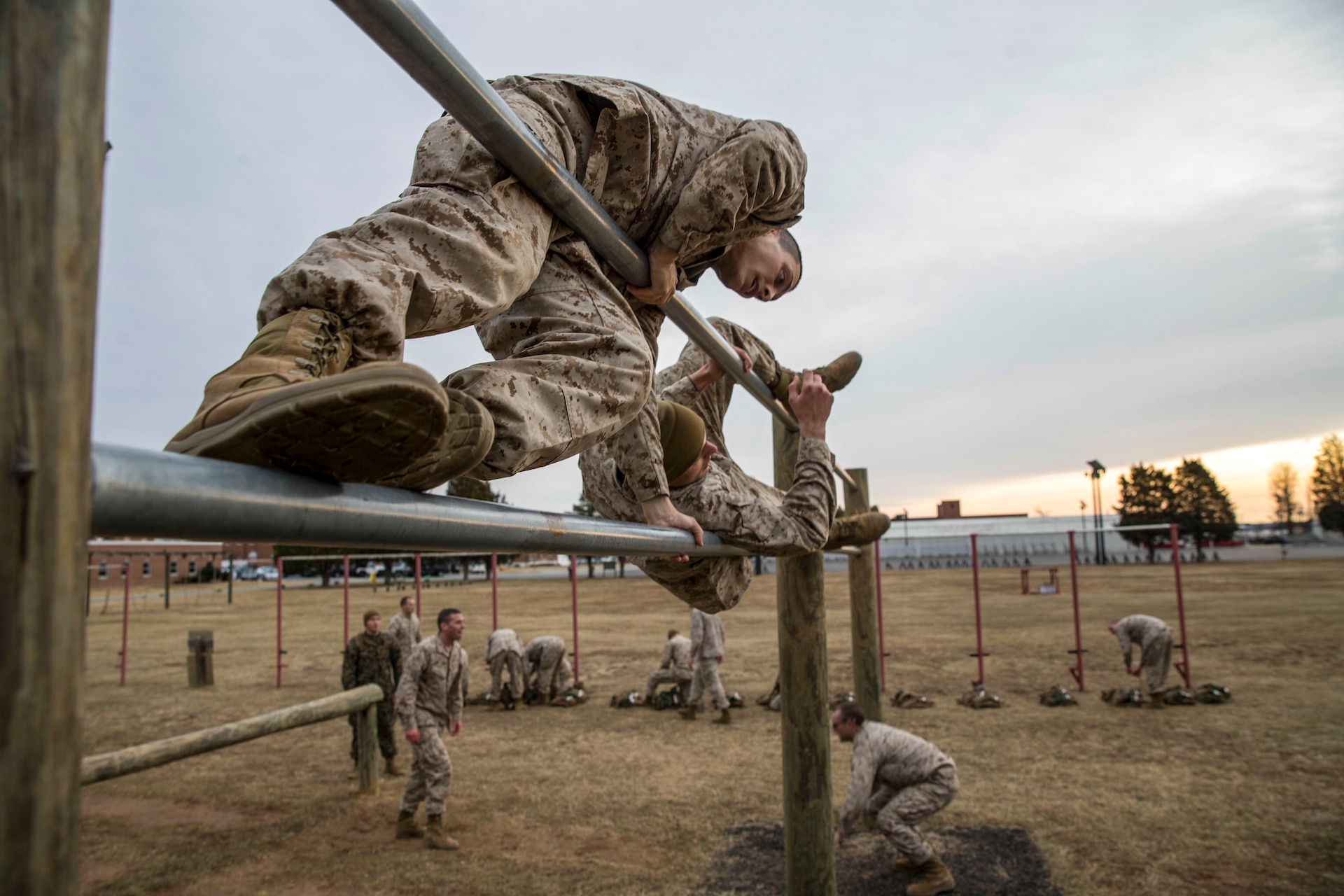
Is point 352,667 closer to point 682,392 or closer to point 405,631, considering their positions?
point 405,631

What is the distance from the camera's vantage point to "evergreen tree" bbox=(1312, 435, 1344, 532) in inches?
2146

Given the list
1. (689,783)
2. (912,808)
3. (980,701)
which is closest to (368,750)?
(689,783)

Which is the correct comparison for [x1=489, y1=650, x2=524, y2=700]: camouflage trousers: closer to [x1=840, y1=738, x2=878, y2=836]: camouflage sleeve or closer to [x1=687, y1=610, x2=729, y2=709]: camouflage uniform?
[x1=687, y1=610, x2=729, y2=709]: camouflage uniform

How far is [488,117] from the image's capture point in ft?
3.78

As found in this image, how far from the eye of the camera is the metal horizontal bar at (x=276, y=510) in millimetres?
614

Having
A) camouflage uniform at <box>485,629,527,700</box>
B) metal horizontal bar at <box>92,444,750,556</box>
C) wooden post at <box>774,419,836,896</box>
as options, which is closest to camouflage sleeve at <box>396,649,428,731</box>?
wooden post at <box>774,419,836,896</box>

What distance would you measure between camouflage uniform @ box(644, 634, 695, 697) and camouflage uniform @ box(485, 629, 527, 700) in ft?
6.25

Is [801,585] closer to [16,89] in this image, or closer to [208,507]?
[208,507]

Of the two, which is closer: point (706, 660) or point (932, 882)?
point (932, 882)

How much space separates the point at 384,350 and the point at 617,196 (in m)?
0.78

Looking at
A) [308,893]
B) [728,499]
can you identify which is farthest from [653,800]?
[728,499]

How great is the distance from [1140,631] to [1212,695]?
1.17 meters

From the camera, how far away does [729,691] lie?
12.4 metres

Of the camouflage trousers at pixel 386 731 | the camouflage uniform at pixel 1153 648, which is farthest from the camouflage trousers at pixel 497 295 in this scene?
the camouflage uniform at pixel 1153 648
